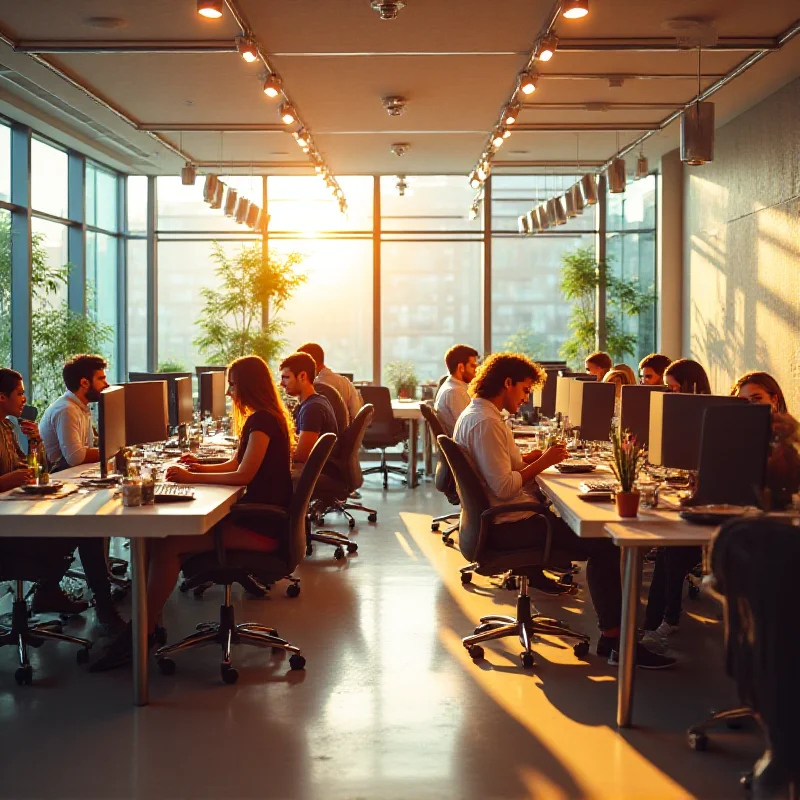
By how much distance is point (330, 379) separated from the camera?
8695 millimetres

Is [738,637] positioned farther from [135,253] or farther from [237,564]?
[135,253]

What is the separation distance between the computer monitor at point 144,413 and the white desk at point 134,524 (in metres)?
1.25

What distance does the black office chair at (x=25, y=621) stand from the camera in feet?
14.8

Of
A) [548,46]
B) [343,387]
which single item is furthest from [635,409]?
[343,387]

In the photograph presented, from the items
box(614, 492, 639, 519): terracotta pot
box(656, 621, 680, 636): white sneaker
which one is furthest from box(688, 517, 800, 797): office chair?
box(656, 621, 680, 636): white sneaker

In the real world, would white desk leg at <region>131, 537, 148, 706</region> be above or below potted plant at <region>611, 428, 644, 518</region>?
below

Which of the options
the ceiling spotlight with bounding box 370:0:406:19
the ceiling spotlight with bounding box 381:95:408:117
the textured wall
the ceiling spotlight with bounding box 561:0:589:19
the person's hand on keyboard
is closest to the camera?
the person's hand on keyboard

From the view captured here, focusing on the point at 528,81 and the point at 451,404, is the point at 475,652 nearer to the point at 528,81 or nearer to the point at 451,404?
the point at 451,404

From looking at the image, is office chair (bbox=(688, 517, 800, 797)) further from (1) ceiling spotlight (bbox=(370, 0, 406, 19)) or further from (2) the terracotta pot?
(1) ceiling spotlight (bbox=(370, 0, 406, 19))

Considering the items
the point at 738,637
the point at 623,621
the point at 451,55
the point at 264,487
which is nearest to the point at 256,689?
the point at 264,487

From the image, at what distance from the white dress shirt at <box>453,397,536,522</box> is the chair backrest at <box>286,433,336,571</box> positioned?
707 mm

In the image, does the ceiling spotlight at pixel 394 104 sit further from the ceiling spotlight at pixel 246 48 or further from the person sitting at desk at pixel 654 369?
the person sitting at desk at pixel 654 369

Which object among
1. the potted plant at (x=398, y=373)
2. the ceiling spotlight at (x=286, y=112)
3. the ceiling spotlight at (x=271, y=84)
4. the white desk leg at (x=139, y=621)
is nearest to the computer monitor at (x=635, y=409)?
the white desk leg at (x=139, y=621)

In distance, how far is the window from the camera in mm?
11148
